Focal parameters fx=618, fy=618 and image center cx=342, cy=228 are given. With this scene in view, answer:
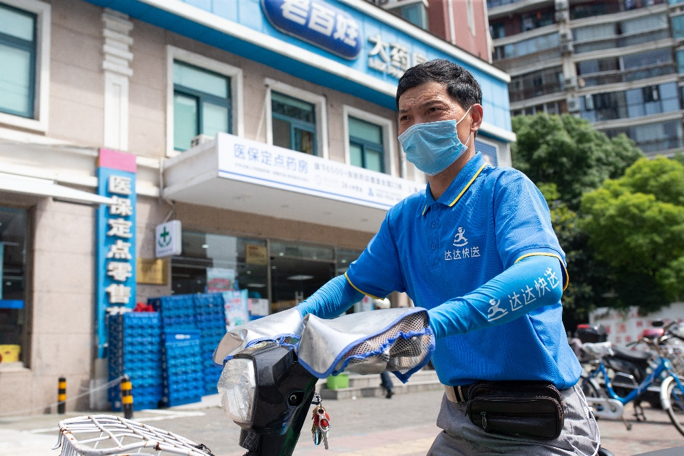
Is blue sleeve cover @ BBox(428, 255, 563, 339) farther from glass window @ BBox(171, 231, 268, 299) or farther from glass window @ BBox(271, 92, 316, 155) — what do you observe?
glass window @ BBox(271, 92, 316, 155)

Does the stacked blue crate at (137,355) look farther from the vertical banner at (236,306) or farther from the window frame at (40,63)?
the window frame at (40,63)

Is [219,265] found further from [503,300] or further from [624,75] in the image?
[624,75]

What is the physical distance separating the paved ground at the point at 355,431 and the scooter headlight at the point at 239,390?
4140 mm

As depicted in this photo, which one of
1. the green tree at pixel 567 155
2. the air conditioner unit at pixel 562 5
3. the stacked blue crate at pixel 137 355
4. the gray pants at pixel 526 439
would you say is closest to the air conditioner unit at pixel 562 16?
the air conditioner unit at pixel 562 5

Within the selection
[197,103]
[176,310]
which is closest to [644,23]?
[197,103]

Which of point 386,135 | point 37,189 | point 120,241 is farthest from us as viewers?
point 386,135

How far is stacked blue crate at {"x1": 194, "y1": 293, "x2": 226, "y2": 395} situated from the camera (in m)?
11.0

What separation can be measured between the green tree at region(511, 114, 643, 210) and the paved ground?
21.7 meters

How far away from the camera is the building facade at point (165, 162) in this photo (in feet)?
31.9

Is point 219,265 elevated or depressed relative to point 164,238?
depressed

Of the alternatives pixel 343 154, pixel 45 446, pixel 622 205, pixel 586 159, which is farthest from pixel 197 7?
pixel 586 159

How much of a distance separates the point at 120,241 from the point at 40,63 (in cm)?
320

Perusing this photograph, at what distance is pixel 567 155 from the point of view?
2964 centimetres

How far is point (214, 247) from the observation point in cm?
1242
